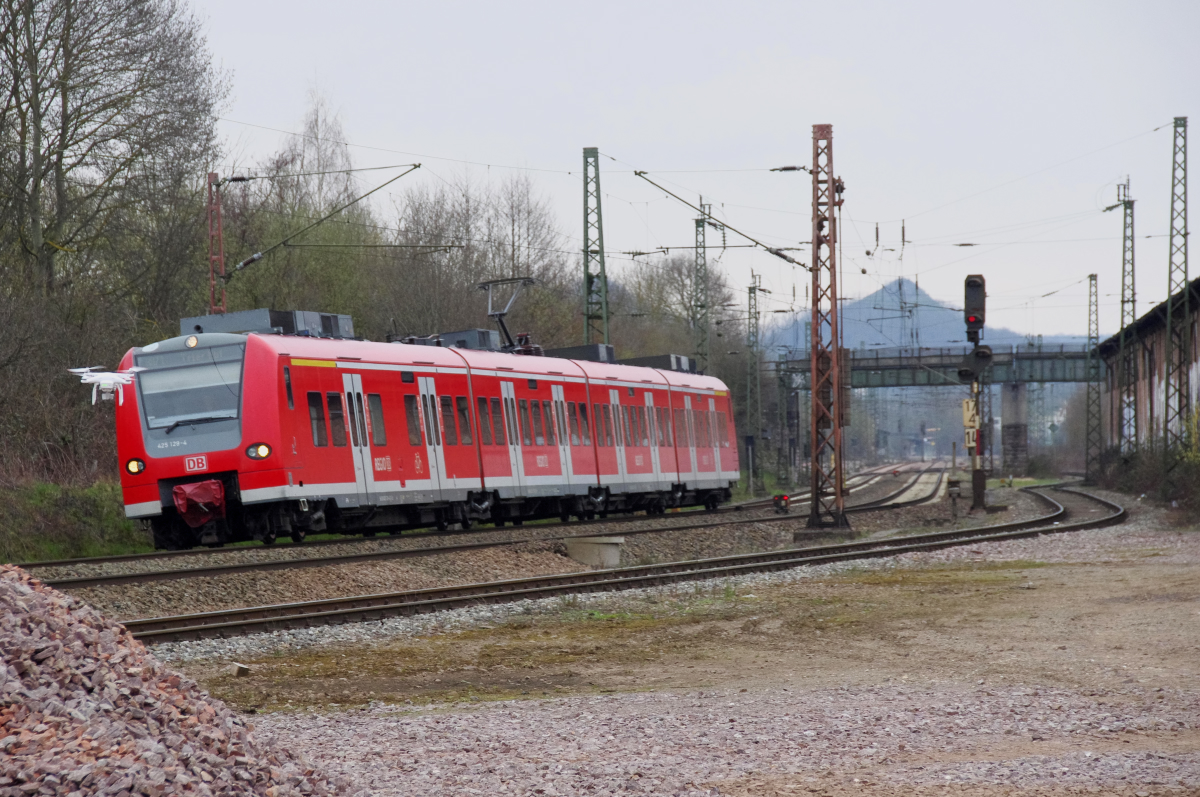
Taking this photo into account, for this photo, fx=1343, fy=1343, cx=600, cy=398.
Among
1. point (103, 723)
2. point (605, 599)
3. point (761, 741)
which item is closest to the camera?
point (103, 723)

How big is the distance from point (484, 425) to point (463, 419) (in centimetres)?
72

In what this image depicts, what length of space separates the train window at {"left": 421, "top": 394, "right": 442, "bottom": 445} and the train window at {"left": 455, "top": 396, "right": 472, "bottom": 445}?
808 mm

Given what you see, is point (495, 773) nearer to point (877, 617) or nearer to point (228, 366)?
point (877, 617)

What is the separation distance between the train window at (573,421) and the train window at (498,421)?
298cm

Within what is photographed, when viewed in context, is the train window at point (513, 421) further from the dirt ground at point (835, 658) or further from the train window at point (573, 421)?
the dirt ground at point (835, 658)

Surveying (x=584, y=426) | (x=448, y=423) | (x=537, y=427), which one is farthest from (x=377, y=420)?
(x=584, y=426)

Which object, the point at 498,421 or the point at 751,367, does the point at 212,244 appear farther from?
the point at 751,367

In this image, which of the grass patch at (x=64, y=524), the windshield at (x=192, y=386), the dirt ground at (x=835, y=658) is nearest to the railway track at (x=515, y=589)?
the dirt ground at (x=835, y=658)

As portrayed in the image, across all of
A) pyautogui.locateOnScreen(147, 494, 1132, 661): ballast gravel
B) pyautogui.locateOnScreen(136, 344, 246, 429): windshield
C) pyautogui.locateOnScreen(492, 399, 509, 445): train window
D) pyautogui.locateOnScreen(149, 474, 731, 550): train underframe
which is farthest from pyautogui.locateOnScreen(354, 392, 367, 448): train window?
pyautogui.locateOnScreen(147, 494, 1132, 661): ballast gravel

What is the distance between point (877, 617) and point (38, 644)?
9585 millimetres

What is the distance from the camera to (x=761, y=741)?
7.70 metres

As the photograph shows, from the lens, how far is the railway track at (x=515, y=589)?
12617 mm

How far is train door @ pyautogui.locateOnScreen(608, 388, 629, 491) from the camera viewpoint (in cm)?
3005

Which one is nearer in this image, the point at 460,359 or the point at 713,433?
the point at 460,359
